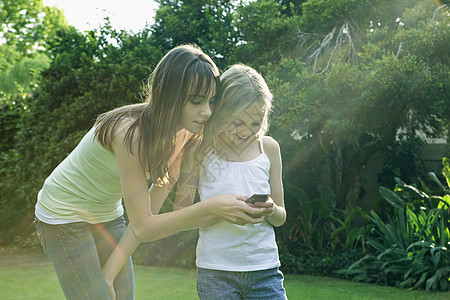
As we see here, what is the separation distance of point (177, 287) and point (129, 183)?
13.9 feet

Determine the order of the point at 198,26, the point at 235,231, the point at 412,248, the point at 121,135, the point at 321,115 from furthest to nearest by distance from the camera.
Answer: the point at 198,26 < the point at 321,115 < the point at 412,248 < the point at 235,231 < the point at 121,135

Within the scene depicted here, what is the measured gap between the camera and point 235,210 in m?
2.17

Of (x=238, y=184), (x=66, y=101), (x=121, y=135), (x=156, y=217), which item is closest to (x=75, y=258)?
(x=156, y=217)

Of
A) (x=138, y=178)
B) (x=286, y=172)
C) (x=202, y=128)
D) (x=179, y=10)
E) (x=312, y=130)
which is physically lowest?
(x=286, y=172)

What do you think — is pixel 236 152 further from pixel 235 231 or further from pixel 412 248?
pixel 412 248

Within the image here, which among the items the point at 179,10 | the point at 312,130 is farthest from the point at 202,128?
the point at 179,10

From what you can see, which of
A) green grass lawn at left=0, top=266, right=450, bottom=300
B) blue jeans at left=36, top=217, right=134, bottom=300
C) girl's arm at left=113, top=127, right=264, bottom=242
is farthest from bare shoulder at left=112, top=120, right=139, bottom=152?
green grass lawn at left=0, top=266, right=450, bottom=300

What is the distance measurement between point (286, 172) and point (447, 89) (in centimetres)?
215

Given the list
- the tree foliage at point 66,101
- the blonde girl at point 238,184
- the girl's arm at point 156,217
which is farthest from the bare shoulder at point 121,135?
the tree foliage at point 66,101

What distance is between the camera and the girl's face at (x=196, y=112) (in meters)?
2.32

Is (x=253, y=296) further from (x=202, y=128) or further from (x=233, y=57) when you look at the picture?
(x=233, y=57)

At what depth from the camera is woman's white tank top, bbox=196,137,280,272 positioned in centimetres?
236

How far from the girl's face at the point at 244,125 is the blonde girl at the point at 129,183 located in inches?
5.2

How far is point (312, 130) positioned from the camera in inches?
Answer: 282
